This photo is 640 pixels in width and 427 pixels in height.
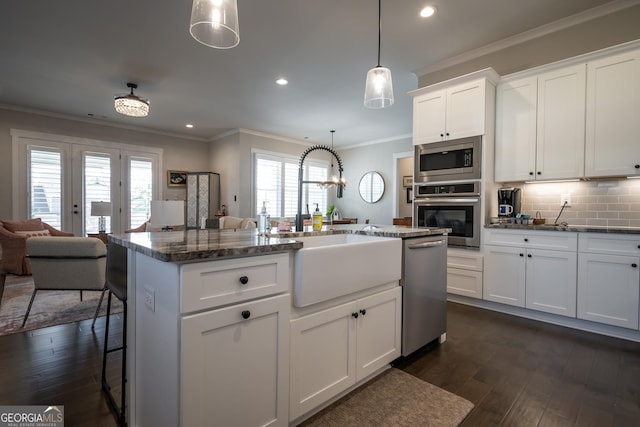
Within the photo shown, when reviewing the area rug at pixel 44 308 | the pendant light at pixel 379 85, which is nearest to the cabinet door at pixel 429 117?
the pendant light at pixel 379 85

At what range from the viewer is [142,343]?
51.8 inches

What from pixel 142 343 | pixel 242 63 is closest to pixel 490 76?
pixel 242 63

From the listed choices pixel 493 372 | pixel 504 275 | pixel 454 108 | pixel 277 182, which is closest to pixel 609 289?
pixel 504 275

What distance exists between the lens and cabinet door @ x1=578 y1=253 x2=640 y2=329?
7.80ft

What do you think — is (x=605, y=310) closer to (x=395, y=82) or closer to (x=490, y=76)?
(x=490, y=76)

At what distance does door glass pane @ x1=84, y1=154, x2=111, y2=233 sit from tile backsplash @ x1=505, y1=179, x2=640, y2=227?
22.8 feet

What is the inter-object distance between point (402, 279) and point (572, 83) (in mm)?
2538

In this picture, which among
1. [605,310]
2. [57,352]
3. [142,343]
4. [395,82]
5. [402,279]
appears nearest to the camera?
[142,343]

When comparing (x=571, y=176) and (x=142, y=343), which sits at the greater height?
(x=571, y=176)

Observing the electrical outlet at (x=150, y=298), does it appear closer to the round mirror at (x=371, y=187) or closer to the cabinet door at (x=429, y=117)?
the cabinet door at (x=429, y=117)

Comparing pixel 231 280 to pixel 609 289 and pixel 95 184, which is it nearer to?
pixel 609 289

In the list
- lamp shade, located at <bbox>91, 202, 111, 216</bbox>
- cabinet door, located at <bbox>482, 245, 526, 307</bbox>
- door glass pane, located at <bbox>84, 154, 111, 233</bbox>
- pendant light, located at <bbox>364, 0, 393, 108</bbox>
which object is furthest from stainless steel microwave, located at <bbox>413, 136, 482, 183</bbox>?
door glass pane, located at <bbox>84, 154, 111, 233</bbox>

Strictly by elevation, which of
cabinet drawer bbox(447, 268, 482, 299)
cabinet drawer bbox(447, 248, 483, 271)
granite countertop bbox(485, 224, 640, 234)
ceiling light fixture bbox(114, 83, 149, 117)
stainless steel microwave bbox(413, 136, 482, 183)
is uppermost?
ceiling light fixture bbox(114, 83, 149, 117)

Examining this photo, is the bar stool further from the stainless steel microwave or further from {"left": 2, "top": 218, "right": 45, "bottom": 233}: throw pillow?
{"left": 2, "top": 218, "right": 45, "bottom": 233}: throw pillow
